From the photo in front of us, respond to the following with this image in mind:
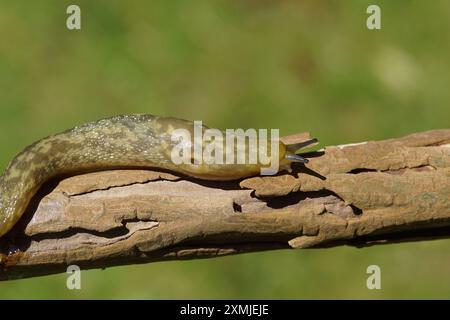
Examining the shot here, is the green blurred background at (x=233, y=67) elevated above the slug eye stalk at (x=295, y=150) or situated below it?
above

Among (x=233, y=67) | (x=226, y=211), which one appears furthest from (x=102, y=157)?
(x=233, y=67)

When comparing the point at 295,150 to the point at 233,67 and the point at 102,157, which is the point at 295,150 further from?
the point at 233,67

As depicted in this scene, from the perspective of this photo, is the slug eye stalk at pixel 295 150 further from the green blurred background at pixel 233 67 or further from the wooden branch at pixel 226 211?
the green blurred background at pixel 233 67

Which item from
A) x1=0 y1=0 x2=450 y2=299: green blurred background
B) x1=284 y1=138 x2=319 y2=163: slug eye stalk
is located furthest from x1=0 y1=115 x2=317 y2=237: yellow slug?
x1=0 y1=0 x2=450 y2=299: green blurred background

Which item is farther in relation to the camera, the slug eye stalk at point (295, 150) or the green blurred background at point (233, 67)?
the green blurred background at point (233, 67)

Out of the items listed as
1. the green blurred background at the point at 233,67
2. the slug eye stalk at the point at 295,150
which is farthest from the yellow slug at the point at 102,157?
the green blurred background at the point at 233,67

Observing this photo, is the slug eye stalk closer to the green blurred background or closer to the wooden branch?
the wooden branch

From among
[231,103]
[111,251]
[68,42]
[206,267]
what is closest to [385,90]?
[231,103]
